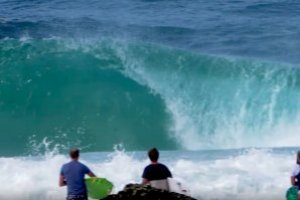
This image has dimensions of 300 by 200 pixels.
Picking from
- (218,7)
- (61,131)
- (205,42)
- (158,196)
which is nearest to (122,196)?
(158,196)

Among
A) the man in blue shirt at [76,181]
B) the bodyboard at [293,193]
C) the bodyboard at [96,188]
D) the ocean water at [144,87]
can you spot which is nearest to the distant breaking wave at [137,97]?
the ocean water at [144,87]

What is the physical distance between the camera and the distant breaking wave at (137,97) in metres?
17.9

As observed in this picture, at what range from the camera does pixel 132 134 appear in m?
18.1

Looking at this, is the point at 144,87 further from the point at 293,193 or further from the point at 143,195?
the point at 143,195

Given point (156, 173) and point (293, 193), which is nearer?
point (156, 173)

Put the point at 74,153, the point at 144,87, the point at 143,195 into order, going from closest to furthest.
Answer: the point at 143,195 → the point at 74,153 → the point at 144,87

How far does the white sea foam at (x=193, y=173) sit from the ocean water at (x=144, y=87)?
512 millimetres

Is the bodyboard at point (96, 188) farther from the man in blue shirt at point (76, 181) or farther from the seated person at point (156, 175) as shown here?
the seated person at point (156, 175)

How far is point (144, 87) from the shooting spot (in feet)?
64.4

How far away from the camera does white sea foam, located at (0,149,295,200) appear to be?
11.7 metres

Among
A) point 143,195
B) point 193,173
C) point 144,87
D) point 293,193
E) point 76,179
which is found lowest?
point 293,193

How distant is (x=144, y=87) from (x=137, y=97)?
1.39 ft

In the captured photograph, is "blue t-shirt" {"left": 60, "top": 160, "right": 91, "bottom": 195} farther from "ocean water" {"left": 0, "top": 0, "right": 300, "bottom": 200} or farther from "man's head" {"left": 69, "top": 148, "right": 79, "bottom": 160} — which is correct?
"ocean water" {"left": 0, "top": 0, "right": 300, "bottom": 200}

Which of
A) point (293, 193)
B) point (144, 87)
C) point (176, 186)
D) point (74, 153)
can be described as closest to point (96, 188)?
point (74, 153)
